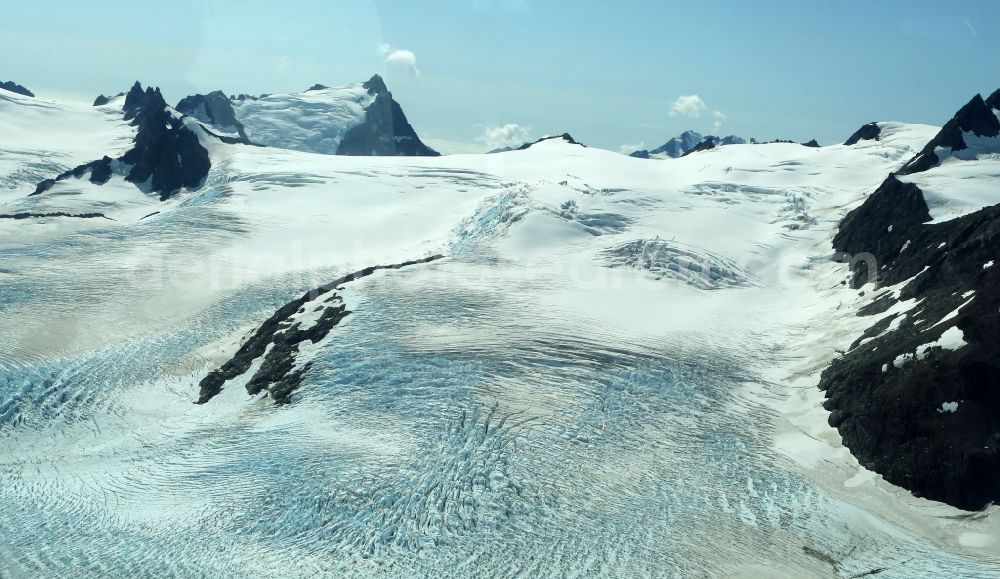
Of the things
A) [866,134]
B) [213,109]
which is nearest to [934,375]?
[866,134]

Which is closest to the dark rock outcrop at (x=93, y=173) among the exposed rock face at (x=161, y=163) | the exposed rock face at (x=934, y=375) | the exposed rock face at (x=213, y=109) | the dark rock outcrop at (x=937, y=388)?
the exposed rock face at (x=161, y=163)

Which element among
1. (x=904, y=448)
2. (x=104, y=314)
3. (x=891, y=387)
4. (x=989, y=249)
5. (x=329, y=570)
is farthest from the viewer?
(x=104, y=314)

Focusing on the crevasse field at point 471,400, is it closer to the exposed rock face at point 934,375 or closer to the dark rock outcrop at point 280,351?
the dark rock outcrop at point 280,351

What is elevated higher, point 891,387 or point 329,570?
point 891,387

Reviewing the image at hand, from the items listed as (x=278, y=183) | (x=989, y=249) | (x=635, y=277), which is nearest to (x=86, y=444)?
(x=635, y=277)

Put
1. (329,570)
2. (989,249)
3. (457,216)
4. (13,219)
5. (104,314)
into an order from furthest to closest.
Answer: (457,216) < (13,219) < (104,314) < (989,249) < (329,570)

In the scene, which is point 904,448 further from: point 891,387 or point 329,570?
point 329,570
